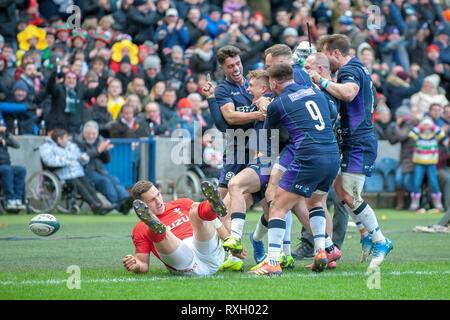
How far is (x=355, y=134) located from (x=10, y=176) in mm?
8771

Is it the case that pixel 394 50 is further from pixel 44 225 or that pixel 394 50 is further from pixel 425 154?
pixel 44 225

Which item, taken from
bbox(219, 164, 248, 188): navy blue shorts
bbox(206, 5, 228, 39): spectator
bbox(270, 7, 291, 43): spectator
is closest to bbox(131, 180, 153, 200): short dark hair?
bbox(219, 164, 248, 188): navy blue shorts

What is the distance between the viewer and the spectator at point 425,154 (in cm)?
2147

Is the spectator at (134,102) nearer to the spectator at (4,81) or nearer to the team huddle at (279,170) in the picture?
the spectator at (4,81)

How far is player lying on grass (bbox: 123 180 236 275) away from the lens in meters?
9.29

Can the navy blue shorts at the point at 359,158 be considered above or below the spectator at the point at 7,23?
below

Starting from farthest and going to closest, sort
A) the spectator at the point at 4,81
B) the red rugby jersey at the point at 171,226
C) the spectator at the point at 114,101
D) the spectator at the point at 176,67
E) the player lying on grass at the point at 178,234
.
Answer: the spectator at the point at 176,67 → the spectator at the point at 114,101 → the spectator at the point at 4,81 → the red rugby jersey at the point at 171,226 → the player lying on grass at the point at 178,234

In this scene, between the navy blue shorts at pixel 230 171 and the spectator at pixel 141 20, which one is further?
the spectator at pixel 141 20

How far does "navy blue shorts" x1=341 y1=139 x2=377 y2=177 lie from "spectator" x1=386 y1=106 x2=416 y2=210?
11.0 meters

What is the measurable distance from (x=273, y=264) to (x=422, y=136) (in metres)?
12.4

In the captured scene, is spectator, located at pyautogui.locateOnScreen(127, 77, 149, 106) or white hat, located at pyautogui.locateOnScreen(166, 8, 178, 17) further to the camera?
white hat, located at pyautogui.locateOnScreen(166, 8, 178, 17)

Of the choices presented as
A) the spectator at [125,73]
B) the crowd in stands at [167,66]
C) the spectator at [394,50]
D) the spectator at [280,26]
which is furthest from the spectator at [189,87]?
the spectator at [394,50]

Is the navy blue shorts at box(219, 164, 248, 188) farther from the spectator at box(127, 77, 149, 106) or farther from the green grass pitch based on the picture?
the spectator at box(127, 77, 149, 106)

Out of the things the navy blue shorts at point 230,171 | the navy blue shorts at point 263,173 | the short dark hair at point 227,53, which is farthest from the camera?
the navy blue shorts at point 230,171
